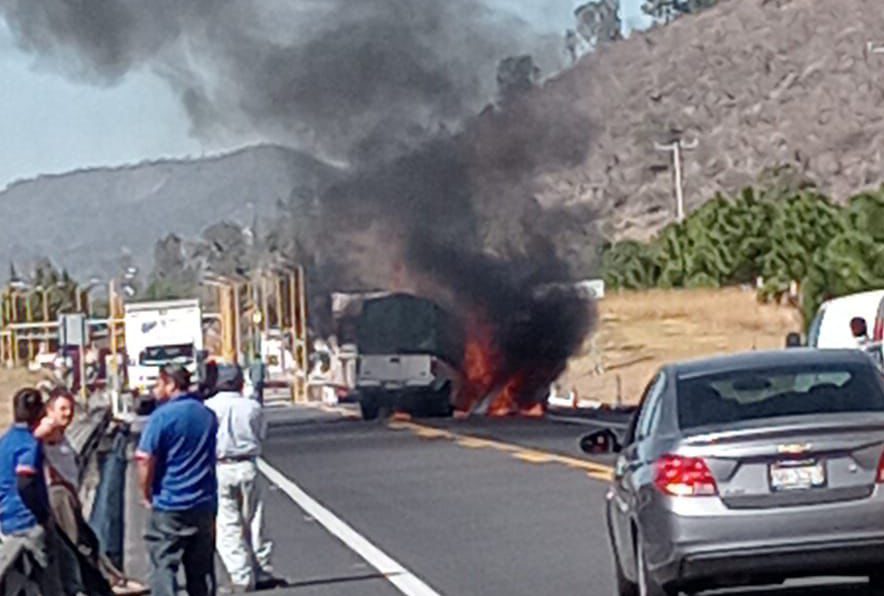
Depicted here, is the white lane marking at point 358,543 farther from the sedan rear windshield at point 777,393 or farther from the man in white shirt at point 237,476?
the sedan rear windshield at point 777,393

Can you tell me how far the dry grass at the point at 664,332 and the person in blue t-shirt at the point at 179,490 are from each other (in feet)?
180

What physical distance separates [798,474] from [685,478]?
632mm

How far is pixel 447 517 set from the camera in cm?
2542

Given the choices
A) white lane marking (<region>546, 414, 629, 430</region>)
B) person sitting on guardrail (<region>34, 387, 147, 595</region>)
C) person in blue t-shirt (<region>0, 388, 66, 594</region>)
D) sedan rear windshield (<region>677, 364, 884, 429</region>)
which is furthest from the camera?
white lane marking (<region>546, 414, 629, 430</region>)

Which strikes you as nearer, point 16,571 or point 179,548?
point 16,571

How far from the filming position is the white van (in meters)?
31.1

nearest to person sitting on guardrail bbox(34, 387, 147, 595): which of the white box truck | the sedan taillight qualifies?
the sedan taillight

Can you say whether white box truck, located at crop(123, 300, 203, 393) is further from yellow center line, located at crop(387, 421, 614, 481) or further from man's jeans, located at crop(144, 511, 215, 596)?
man's jeans, located at crop(144, 511, 215, 596)

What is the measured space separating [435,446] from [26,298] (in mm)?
102873

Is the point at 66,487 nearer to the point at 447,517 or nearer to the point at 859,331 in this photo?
the point at 447,517

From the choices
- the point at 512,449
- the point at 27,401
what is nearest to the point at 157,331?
the point at 512,449

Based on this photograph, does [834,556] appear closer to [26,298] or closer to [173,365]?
[173,365]

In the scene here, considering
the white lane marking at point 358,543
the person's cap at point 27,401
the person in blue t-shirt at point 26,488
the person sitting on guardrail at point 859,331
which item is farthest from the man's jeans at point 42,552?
the person sitting on guardrail at point 859,331

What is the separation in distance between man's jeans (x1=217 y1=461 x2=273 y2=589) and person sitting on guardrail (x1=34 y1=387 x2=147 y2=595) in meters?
0.96
